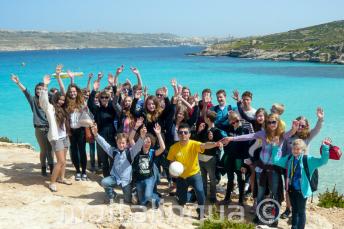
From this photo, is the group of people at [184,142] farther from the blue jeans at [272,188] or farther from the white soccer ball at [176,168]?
the white soccer ball at [176,168]

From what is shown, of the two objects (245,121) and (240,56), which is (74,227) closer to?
(245,121)

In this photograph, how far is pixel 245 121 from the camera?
286 inches

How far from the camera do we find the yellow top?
6.61m

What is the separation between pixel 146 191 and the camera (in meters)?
6.83

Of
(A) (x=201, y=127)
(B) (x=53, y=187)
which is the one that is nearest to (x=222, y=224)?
(A) (x=201, y=127)

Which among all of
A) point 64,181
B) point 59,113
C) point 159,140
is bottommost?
point 64,181

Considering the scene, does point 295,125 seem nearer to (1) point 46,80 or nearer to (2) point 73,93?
(2) point 73,93

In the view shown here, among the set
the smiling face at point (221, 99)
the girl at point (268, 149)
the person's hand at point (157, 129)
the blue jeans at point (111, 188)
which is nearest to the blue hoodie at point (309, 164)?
the girl at point (268, 149)

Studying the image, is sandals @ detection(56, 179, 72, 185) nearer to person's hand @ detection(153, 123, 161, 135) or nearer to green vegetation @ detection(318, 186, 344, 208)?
person's hand @ detection(153, 123, 161, 135)

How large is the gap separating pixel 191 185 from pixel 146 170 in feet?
2.75

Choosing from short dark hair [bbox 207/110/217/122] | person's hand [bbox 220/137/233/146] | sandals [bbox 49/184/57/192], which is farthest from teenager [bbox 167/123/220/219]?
sandals [bbox 49/184/57/192]

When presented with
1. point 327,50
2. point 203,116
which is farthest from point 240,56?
point 203,116

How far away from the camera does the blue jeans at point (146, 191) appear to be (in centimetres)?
680

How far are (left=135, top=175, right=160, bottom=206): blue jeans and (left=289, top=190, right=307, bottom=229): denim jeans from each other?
224cm
